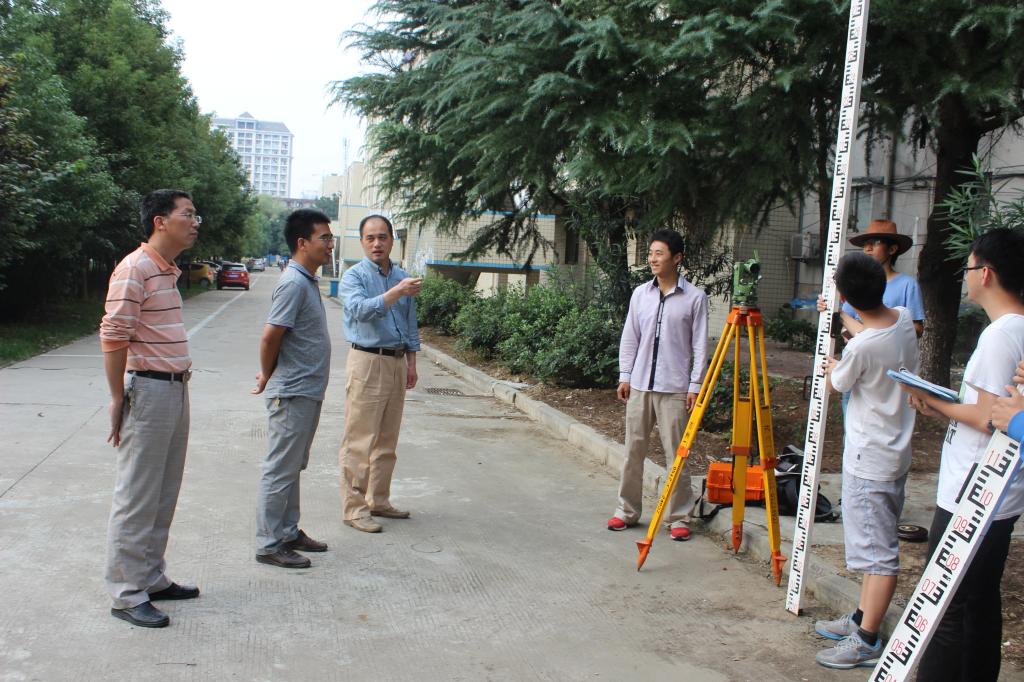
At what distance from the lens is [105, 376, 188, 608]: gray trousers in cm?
405

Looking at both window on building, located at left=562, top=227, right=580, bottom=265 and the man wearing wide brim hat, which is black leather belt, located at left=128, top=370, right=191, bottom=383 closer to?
the man wearing wide brim hat

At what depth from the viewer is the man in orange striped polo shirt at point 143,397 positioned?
400 centimetres

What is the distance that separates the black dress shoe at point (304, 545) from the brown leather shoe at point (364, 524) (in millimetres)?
481

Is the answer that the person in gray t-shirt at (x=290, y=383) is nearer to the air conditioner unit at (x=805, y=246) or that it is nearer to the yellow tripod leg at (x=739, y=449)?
the yellow tripod leg at (x=739, y=449)

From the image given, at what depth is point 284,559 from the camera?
4926mm

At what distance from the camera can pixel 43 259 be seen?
1922cm

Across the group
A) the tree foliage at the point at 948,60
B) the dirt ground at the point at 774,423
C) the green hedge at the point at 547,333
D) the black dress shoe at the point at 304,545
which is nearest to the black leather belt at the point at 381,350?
the black dress shoe at the point at 304,545

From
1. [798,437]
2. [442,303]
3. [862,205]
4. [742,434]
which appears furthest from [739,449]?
[442,303]

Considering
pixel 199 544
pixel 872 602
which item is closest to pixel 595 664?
pixel 872 602

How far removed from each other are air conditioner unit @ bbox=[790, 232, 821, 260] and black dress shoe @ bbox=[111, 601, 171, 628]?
18.0m

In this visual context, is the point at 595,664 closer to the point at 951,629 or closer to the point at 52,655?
the point at 951,629

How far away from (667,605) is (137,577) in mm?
2732

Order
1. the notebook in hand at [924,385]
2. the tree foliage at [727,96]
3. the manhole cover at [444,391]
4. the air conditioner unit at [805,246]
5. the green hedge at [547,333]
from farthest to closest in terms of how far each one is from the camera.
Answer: the air conditioner unit at [805,246], the manhole cover at [444,391], the green hedge at [547,333], the tree foliage at [727,96], the notebook in hand at [924,385]

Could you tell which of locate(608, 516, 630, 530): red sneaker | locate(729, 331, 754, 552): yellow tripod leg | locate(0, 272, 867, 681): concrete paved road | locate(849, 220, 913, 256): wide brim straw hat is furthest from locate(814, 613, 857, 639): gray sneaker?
locate(849, 220, 913, 256): wide brim straw hat
